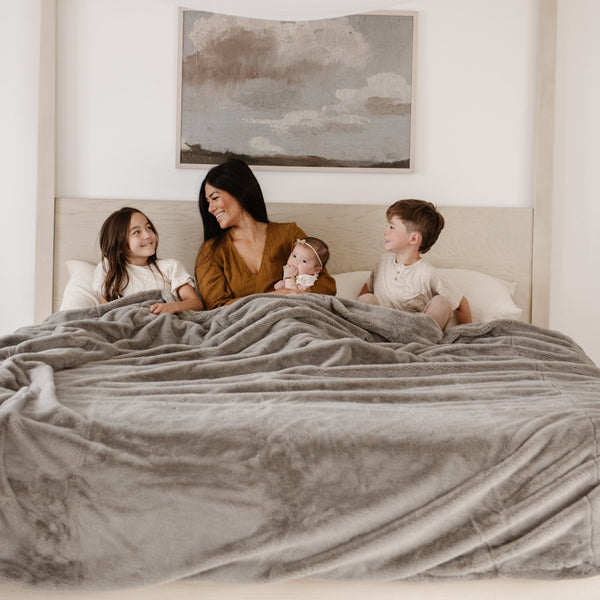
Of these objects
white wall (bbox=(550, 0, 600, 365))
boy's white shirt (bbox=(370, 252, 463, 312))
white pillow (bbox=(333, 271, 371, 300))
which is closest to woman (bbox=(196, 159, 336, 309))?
white pillow (bbox=(333, 271, 371, 300))

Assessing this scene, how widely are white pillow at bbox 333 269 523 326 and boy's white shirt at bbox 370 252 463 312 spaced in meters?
0.13

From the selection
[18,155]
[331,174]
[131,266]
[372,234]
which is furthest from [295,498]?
[18,155]

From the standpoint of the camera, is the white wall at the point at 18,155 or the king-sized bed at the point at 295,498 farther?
the white wall at the point at 18,155

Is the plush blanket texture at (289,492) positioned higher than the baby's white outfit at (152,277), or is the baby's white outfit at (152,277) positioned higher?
the baby's white outfit at (152,277)

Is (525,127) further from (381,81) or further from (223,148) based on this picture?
(223,148)

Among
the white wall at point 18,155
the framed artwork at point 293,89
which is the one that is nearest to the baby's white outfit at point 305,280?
the framed artwork at point 293,89

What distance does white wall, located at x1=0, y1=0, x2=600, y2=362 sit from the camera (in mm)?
2850

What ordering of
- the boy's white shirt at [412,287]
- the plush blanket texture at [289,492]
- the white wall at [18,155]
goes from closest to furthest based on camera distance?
the plush blanket texture at [289,492] → the boy's white shirt at [412,287] → the white wall at [18,155]

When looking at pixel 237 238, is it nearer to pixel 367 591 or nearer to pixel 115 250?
pixel 115 250

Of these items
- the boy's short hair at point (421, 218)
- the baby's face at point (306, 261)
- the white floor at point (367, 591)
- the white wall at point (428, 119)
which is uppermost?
the white wall at point (428, 119)

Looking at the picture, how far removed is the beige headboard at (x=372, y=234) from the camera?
9.29 feet

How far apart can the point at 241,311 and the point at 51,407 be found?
861 mm

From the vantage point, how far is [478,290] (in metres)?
2.60

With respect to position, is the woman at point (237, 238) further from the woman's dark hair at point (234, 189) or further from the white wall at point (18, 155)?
the white wall at point (18, 155)
